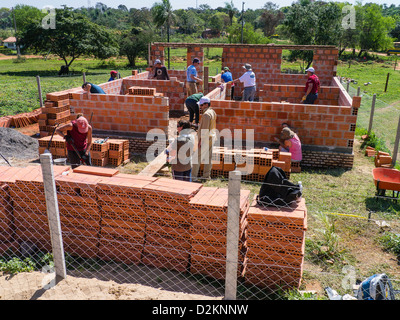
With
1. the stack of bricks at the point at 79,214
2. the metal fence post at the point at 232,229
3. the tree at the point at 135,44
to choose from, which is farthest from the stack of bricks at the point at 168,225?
the tree at the point at 135,44

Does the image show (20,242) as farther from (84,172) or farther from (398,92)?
(398,92)

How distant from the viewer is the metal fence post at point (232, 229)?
12.5 feet

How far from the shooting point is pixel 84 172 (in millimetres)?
6070

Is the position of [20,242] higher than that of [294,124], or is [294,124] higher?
[294,124]

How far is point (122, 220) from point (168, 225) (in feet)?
2.16

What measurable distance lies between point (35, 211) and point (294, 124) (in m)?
6.55

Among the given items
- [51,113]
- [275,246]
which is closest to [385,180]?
[275,246]

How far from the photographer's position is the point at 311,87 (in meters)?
12.2

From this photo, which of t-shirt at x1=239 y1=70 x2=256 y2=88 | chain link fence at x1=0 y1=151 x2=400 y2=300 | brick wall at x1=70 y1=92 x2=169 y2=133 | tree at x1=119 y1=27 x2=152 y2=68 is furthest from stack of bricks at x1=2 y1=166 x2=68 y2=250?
tree at x1=119 y1=27 x2=152 y2=68

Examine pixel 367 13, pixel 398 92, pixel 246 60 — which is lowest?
pixel 398 92

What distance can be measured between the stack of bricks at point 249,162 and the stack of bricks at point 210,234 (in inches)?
142

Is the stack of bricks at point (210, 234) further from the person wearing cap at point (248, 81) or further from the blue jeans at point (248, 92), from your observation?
the blue jeans at point (248, 92)

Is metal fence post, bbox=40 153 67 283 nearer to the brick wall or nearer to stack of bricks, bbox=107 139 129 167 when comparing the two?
stack of bricks, bbox=107 139 129 167
